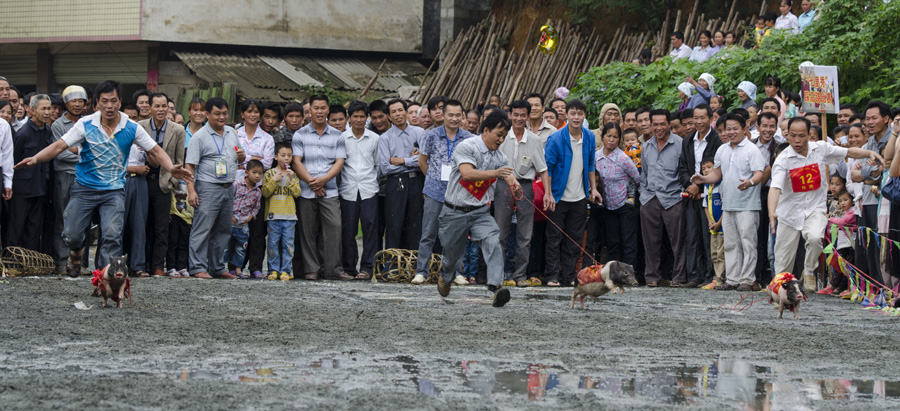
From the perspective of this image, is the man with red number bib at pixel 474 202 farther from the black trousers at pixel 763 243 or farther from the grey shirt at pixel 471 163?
the black trousers at pixel 763 243

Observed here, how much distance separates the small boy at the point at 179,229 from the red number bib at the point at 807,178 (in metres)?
6.66

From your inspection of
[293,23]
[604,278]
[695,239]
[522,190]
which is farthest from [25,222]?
[293,23]

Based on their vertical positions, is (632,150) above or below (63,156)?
above

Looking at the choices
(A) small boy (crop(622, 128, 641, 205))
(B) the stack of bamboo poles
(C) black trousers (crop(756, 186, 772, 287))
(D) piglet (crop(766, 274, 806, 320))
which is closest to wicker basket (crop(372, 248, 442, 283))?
(A) small boy (crop(622, 128, 641, 205))

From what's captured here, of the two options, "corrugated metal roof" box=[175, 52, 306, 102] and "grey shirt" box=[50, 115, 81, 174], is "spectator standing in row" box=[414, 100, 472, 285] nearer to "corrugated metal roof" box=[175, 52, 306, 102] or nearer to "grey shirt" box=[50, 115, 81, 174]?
"grey shirt" box=[50, 115, 81, 174]

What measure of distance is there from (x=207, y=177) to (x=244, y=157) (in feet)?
1.96

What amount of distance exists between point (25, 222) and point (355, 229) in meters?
3.73

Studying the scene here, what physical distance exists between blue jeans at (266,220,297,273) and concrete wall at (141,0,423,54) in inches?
639

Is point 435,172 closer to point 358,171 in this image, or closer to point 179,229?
point 358,171

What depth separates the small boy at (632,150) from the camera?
510 inches

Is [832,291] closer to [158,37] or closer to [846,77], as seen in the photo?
[846,77]

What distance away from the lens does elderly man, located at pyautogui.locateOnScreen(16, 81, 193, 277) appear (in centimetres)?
1022

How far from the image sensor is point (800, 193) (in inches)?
431

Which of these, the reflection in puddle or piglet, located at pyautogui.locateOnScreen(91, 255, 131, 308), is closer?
the reflection in puddle
